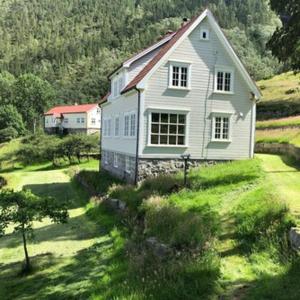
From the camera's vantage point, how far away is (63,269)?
14.6 meters

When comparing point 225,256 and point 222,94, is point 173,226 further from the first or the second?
point 222,94

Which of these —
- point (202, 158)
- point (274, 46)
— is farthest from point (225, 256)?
point (274, 46)

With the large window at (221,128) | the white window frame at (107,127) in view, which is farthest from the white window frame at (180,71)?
the white window frame at (107,127)

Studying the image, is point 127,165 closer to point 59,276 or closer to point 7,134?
point 59,276

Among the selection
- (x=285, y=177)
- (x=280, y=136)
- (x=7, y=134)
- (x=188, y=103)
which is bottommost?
(x=7, y=134)

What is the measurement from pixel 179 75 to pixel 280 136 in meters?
10.6

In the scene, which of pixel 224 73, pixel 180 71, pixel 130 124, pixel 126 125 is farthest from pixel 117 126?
pixel 224 73

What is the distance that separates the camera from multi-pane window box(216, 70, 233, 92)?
25828 millimetres

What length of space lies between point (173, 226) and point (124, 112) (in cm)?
1553

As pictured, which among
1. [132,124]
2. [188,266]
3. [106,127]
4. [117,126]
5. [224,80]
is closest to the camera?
[188,266]

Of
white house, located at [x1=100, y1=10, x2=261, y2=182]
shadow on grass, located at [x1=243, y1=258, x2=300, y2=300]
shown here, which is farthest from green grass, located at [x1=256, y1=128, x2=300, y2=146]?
shadow on grass, located at [x1=243, y1=258, x2=300, y2=300]

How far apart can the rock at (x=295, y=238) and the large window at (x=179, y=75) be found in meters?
15.7

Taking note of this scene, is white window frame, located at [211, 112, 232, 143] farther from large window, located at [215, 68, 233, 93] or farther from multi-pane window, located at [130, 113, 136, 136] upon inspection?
multi-pane window, located at [130, 113, 136, 136]

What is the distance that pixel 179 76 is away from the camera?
2484 centimetres
